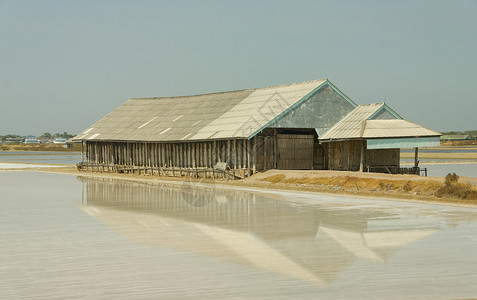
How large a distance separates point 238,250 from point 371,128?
2229cm

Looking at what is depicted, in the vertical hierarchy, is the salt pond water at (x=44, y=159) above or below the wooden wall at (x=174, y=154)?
below

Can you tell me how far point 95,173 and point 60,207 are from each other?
85.9 ft

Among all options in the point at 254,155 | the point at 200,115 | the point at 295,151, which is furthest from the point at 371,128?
the point at 200,115

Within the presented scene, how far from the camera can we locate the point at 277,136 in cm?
3788

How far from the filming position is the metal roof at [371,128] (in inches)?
1341

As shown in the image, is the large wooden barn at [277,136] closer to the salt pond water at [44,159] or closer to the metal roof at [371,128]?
the metal roof at [371,128]

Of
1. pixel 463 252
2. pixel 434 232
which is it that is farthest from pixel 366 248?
pixel 434 232

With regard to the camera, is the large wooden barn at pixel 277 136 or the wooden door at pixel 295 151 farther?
the wooden door at pixel 295 151

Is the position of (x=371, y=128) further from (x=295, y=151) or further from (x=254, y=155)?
(x=254, y=155)

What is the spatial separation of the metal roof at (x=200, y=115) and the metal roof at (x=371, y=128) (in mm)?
2881

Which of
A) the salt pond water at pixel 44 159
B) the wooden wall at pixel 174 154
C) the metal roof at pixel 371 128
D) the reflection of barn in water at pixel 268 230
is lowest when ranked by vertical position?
the salt pond water at pixel 44 159

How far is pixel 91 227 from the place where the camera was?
690 inches

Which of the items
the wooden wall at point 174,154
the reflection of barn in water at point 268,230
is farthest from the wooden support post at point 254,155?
the reflection of barn in water at point 268,230

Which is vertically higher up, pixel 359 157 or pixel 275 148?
pixel 275 148
